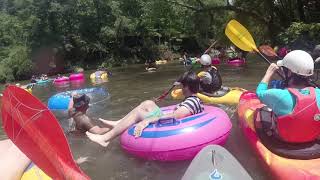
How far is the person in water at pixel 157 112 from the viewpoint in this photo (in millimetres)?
4922

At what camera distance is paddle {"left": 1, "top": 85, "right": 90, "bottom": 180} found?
8.88 feet

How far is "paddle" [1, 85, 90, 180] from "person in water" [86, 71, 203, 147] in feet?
6.82

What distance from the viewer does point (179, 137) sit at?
4.46 m

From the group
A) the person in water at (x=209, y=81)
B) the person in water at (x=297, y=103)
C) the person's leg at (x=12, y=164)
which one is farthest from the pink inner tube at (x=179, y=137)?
the person in water at (x=209, y=81)

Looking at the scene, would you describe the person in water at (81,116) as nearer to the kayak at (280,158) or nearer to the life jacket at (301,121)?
the kayak at (280,158)

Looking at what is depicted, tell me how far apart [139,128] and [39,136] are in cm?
213

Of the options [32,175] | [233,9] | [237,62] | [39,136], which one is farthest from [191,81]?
[233,9]

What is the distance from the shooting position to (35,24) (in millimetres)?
30359

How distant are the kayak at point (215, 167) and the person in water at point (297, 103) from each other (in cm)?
85

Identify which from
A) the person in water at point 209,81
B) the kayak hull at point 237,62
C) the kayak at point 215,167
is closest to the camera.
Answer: the kayak at point 215,167

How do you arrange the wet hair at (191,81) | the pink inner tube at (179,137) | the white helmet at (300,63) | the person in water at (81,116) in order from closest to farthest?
1. the white helmet at (300,63)
2. the pink inner tube at (179,137)
3. the wet hair at (191,81)
4. the person in water at (81,116)

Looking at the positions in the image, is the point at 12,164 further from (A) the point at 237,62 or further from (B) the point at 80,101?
(A) the point at 237,62

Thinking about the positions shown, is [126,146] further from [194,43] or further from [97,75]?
[194,43]

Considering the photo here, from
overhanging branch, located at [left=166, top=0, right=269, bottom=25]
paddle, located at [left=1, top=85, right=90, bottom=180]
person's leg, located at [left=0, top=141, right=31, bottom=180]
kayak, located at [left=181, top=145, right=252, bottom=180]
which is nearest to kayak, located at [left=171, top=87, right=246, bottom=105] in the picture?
kayak, located at [left=181, top=145, right=252, bottom=180]
